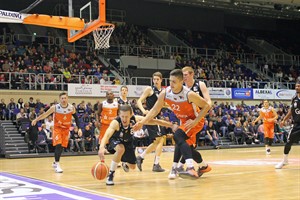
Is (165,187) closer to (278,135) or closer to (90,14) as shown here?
(90,14)

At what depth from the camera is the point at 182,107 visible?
6.85 m

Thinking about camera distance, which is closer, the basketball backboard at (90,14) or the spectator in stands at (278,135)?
the basketball backboard at (90,14)

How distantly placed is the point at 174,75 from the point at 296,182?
9.02ft

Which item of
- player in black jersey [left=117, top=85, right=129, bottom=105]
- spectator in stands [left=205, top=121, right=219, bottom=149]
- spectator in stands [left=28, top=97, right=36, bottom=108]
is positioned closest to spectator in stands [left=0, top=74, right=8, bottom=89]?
spectator in stands [left=28, top=97, right=36, bottom=108]

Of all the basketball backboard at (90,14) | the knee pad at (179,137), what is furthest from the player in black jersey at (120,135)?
the basketball backboard at (90,14)

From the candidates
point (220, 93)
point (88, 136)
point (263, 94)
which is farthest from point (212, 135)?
point (263, 94)

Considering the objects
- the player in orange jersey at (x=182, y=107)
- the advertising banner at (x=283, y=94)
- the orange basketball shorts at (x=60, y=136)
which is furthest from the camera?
the advertising banner at (x=283, y=94)

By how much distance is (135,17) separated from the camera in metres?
36.2

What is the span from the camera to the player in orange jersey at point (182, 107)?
648 centimetres

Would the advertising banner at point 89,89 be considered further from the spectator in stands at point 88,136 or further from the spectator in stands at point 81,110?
the spectator in stands at point 88,136

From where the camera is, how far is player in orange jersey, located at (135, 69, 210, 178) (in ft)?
21.2

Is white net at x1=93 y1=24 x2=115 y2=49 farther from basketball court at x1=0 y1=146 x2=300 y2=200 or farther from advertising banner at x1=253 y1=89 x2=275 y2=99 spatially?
advertising banner at x1=253 y1=89 x2=275 y2=99

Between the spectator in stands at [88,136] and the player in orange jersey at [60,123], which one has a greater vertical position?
the player in orange jersey at [60,123]

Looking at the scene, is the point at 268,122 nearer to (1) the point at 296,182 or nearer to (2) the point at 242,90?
(1) the point at 296,182
